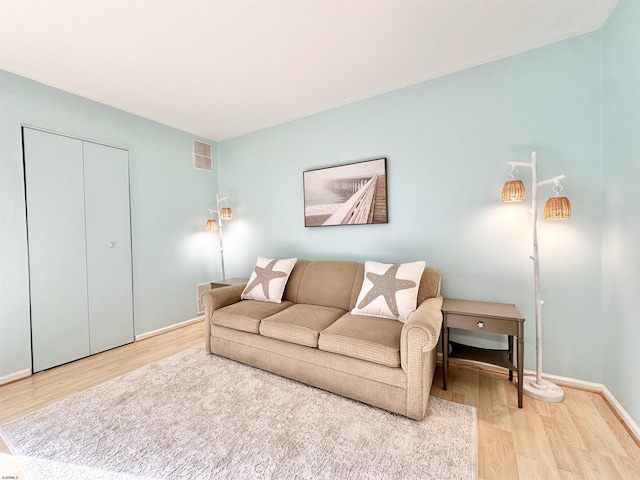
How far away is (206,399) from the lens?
1924 millimetres

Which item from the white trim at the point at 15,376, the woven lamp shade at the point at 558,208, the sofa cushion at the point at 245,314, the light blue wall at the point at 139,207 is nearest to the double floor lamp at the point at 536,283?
the woven lamp shade at the point at 558,208

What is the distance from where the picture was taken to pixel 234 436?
1.57 m

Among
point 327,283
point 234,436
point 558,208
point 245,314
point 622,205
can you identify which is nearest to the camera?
point 234,436

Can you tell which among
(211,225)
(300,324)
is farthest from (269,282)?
(211,225)

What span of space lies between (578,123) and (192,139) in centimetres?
412

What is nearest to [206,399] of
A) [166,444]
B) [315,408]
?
[166,444]

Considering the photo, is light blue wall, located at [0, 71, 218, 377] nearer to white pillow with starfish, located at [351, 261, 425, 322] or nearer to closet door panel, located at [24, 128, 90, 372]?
closet door panel, located at [24, 128, 90, 372]

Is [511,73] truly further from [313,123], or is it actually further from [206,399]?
[206,399]

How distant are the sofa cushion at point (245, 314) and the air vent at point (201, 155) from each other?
88.1 inches

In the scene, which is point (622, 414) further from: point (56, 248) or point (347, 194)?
point (56, 248)

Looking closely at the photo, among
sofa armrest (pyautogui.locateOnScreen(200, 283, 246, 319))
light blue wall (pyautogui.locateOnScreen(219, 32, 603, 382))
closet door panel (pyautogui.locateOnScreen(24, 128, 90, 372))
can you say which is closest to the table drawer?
light blue wall (pyautogui.locateOnScreen(219, 32, 603, 382))

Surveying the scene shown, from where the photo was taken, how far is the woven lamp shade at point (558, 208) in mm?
1779

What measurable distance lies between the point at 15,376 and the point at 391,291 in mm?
3235

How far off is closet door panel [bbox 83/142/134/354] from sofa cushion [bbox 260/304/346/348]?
73.2 inches
